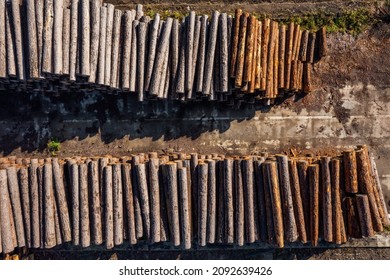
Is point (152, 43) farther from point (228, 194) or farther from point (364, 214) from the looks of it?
point (364, 214)

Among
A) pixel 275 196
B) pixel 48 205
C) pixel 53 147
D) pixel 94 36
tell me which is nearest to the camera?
pixel 275 196

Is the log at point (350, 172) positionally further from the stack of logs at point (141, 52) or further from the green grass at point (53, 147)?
the green grass at point (53, 147)

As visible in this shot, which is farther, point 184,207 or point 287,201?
point 184,207

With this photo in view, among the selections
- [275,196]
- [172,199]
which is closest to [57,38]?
[172,199]

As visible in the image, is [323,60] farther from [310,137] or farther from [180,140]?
[180,140]

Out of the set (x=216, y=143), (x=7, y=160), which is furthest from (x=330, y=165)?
(x=7, y=160)

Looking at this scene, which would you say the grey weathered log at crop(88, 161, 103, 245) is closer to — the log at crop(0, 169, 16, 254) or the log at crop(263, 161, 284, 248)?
the log at crop(0, 169, 16, 254)

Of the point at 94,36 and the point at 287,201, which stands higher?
the point at 94,36
